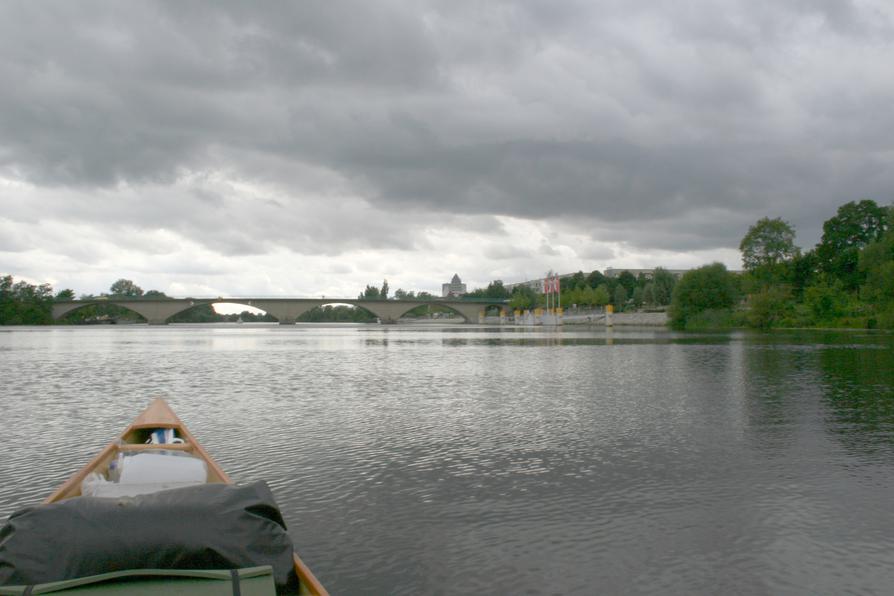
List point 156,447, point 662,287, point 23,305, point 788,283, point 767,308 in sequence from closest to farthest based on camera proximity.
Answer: point 156,447 < point 767,308 < point 788,283 < point 23,305 < point 662,287

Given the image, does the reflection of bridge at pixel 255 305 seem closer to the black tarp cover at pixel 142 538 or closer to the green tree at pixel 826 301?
the green tree at pixel 826 301

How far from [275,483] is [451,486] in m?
2.74

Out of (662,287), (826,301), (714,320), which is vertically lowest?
(714,320)

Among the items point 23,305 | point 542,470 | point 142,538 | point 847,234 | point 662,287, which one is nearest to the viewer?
point 142,538

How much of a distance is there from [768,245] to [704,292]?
1331 centimetres

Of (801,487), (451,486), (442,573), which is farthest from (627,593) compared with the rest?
(801,487)

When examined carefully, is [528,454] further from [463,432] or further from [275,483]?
[275,483]

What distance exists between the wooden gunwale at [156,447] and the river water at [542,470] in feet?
3.85

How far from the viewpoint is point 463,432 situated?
49.3ft

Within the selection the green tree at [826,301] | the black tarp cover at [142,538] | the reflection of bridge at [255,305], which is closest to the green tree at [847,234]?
the green tree at [826,301]

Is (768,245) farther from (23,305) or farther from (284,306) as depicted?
(23,305)

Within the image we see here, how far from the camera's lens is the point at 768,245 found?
104 metres

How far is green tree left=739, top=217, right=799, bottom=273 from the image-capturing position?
104 m

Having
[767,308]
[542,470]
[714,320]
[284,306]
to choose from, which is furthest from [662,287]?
[542,470]
